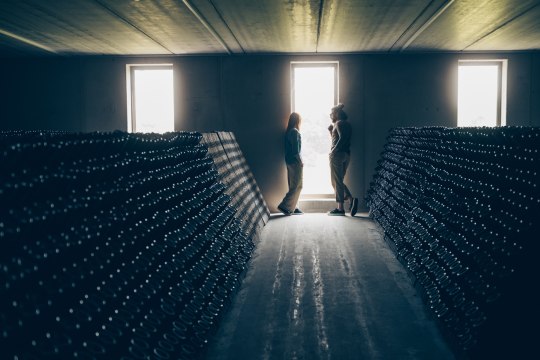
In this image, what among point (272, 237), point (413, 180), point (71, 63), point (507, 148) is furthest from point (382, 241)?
point (71, 63)

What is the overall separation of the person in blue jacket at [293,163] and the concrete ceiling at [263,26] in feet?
4.49

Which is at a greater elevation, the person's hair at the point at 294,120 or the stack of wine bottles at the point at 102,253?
the person's hair at the point at 294,120

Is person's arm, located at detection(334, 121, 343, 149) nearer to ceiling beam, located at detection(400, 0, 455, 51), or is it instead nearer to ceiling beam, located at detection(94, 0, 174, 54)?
ceiling beam, located at detection(400, 0, 455, 51)

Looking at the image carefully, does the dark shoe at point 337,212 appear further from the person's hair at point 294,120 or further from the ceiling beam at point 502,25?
the ceiling beam at point 502,25

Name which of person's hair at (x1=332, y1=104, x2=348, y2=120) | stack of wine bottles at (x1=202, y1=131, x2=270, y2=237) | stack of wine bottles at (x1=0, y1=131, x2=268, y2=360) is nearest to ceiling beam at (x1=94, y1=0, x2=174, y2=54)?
stack of wine bottles at (x1=202, y1=131, x2=270, y2=237)

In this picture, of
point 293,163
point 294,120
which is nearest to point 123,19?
point 294,120

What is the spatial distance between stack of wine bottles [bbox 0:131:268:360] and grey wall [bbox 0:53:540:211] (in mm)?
4970

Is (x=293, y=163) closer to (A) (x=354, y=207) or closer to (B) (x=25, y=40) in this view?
(A) (x=354, y=207)

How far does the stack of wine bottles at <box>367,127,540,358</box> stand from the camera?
8.48 ft

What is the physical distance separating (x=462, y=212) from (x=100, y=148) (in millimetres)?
2749

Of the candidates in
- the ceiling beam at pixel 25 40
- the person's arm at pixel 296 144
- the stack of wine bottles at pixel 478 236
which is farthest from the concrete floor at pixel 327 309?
the ceiling beam at pixel 25 40

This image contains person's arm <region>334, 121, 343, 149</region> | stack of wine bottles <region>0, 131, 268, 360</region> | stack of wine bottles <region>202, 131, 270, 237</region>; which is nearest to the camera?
stack of wine bottles <region>0, 131, 268, 360</region>

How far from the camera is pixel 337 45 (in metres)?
7.84

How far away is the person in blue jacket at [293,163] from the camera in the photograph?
8.27 m
